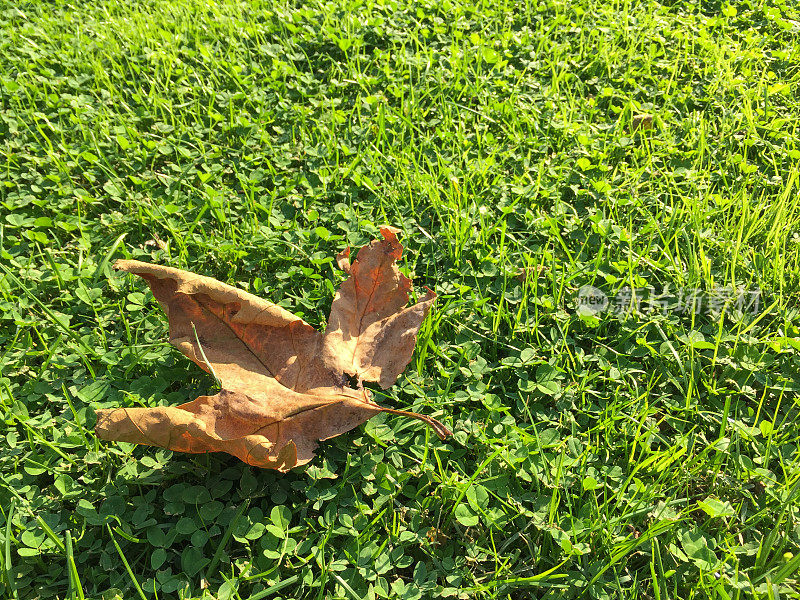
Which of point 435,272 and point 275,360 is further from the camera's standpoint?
point 435,272

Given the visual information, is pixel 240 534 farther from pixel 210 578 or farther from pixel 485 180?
pixel 485 180

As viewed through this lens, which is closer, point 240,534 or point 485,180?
point 240,534

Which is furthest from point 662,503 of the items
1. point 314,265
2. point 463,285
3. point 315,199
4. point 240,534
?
point 315,199
